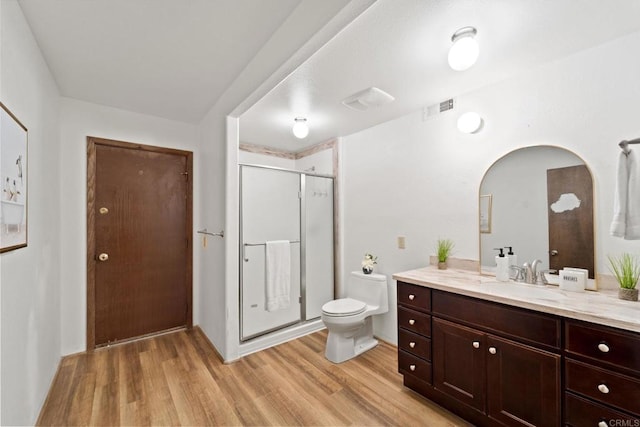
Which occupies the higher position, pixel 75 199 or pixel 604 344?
pixel 75 199

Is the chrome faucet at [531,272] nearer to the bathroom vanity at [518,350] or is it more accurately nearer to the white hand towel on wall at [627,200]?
the bathroom vanity at [518,350]

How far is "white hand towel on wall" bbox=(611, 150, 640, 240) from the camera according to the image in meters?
1.37

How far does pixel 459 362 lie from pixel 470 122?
5.78ft

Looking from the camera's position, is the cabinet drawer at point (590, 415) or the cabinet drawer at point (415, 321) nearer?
the cabinet drawer at point (590, 415)

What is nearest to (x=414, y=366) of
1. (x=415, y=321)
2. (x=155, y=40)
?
(x=415, y=321)

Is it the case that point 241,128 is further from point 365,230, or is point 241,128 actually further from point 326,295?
point 326,295

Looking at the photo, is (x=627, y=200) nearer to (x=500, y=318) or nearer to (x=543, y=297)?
(x=543, y=297)

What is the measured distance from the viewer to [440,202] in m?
2.38

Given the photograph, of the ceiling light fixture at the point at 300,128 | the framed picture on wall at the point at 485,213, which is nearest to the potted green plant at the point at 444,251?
the framed picture on wall at the point at 485,213

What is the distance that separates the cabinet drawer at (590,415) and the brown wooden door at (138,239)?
325cm

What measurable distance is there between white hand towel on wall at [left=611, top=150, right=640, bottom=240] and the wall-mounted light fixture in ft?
2.85

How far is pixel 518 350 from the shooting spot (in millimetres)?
1425

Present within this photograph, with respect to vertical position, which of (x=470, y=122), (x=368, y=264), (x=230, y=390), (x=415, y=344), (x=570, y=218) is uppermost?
(x=470, y=122)

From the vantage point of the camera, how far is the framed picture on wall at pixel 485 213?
2088 mm
